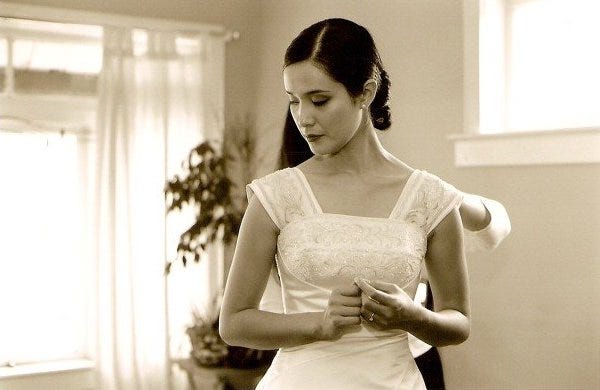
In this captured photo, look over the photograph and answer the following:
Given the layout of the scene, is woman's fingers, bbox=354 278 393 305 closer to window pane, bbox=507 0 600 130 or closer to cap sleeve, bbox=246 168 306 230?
cap sleeve, bbox=246 168 306 230

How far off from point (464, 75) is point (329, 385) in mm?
2219

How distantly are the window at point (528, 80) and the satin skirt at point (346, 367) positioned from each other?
5.57 ft

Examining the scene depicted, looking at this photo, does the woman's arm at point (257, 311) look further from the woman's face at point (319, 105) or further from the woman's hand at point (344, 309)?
the woman's face at point (319, 105)

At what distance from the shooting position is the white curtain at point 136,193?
4.32m

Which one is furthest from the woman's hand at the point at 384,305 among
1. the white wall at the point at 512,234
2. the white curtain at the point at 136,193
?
the white curtain at the point at 136,193

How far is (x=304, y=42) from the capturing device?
4.48ft

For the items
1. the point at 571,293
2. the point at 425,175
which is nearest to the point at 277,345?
the point at 425,175

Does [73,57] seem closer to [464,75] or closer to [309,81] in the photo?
[464,75]

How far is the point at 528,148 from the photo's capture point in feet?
10.1

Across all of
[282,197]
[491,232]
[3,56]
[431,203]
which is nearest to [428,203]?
[431,203]

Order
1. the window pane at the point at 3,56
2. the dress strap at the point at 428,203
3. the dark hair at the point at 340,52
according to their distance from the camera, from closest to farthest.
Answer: the dark hair at the point at 340,52
the dress strap at the point at 428,203
the window pane at the point at 3,56

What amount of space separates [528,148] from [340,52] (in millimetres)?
1890

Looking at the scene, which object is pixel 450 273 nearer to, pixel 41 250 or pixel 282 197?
pixel 282 197

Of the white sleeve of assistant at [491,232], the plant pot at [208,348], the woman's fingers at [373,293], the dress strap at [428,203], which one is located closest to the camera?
the woman's fingers at [373,293]
